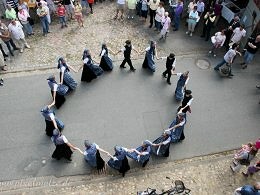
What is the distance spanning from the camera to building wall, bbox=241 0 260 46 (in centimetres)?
1421

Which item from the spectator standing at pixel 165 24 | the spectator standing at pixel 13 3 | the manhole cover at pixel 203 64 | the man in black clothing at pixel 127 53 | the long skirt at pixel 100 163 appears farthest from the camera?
the spectator standing at pixel 13 3

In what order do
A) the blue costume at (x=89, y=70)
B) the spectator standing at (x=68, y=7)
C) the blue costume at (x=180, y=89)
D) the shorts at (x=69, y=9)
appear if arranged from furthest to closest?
the shorts at (x=69, y=9), the spectator standing at (x=68, y=7), the blue costume at (x=89, y=70), the blue costume at (x=180, y=89)

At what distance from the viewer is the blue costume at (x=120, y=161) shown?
10088 mm

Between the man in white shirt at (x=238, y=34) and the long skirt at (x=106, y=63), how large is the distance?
536 centimetres

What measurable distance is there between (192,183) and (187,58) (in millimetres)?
6031

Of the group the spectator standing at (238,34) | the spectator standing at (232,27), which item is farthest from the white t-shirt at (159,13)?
the spectator standing at (238,34)

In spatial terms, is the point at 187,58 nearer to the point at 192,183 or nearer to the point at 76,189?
the point at 192,183

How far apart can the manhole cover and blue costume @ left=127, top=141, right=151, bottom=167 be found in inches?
215

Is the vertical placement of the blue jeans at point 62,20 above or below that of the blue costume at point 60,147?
above

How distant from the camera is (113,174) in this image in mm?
10852

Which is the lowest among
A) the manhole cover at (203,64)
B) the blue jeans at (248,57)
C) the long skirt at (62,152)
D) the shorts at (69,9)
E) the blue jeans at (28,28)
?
the long skirt at (62,152)

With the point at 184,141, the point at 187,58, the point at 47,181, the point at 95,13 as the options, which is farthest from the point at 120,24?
the point at 47,181

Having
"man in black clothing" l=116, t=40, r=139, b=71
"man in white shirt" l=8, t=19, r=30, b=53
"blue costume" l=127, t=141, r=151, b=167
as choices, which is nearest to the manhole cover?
"man in black clothing" l=116, t=40, r=139, b=71

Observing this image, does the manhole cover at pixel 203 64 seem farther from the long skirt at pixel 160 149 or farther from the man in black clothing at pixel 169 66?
the long skirt at pixel 160 149
